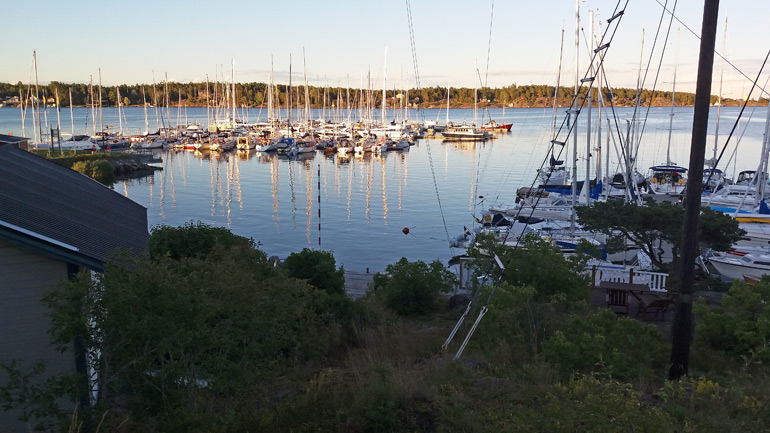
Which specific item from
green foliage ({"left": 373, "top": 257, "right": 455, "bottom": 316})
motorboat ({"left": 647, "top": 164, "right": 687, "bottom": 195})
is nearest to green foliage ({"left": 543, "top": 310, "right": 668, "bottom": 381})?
green foliage ({"left": 373, "top": 257, "right": 455, "bottom": 316})

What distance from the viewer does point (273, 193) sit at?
49.5 meters

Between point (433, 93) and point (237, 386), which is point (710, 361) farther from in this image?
point (433, 93)

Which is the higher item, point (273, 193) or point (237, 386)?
point (237, 386)

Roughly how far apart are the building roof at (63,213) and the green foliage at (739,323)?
906 cm

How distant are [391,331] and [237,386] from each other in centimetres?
628

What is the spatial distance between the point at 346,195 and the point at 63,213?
3995 cm

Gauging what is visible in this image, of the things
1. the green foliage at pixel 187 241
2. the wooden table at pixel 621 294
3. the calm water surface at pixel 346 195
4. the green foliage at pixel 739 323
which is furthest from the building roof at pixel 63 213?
the calm water surface at pixel 346 195

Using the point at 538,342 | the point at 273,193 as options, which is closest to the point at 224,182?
the point at 273,193

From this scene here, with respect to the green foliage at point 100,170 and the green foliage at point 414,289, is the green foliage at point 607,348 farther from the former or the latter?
the green foliage at point 100,170

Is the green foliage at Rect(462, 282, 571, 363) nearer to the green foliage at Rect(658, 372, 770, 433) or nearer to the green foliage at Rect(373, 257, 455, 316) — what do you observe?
the green foliage at Rect(658, 372, 770, 433)

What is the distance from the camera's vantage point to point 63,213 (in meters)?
8.86

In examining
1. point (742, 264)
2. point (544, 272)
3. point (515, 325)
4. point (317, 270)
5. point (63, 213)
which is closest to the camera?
point (63, 213)

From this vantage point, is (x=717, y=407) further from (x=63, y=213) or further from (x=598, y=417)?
(x=63, y=213)

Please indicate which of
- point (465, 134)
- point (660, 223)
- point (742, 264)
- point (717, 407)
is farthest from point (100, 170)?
point (465, 134)
